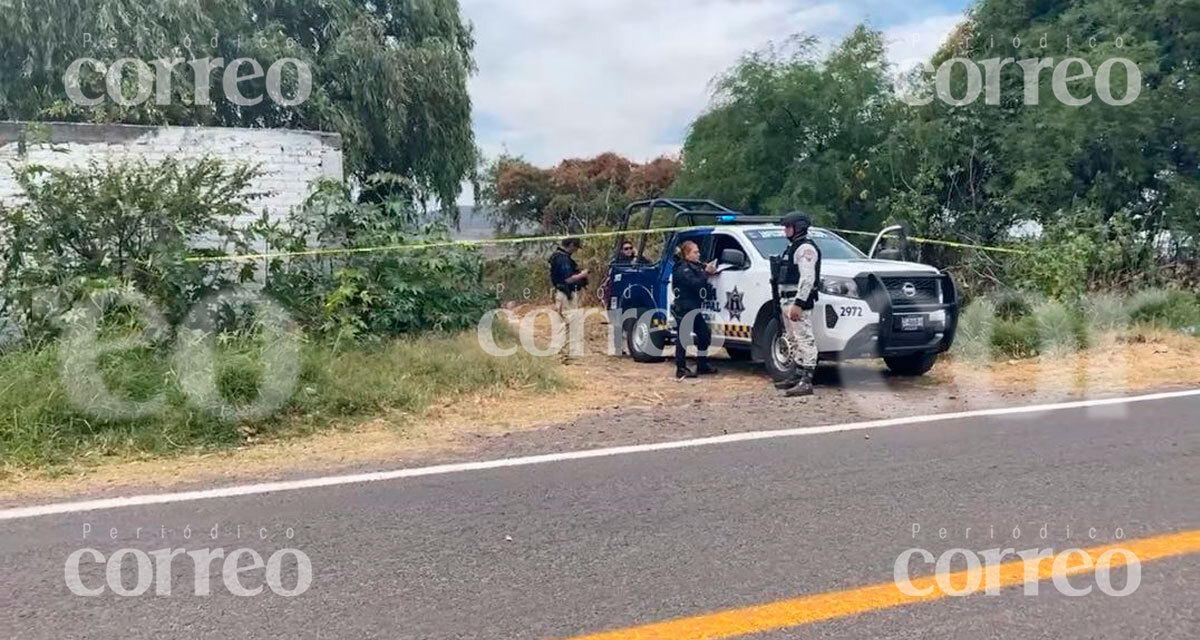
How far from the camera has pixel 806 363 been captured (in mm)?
9797

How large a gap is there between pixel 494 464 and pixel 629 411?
8.12ft

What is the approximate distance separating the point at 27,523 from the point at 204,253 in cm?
524

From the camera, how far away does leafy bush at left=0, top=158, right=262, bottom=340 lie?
30.3ft

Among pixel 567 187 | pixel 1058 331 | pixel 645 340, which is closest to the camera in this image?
pixel 1058 331

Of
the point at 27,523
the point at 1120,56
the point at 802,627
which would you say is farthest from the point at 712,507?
the point at 1120,56

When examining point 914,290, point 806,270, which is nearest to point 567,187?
point 914,290

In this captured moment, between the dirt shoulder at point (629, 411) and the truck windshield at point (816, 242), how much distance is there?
1.31 meters

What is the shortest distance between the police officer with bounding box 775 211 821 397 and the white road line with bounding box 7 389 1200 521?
1.50 metres

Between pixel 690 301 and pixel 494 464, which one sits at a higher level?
pixel 690 301

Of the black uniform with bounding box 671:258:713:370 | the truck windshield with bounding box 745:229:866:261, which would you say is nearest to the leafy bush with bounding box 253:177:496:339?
the black uniform with bounding box 671:258:713:370

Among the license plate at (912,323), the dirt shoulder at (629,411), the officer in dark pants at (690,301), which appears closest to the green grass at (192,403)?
the dirt shoulder at (629,411)

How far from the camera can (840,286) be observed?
1014 cm

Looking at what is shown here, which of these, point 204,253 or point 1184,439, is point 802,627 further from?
point 204,253

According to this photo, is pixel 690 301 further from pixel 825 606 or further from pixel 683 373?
pixel 825 606
